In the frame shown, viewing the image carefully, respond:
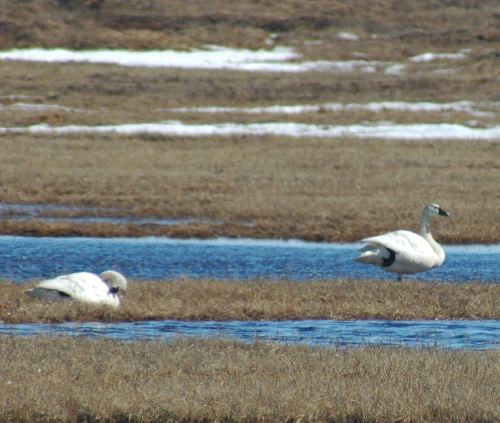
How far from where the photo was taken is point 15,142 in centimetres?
3334

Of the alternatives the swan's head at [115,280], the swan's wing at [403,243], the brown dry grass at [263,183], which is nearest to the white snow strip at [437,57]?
the brown dry grass at [263,183]

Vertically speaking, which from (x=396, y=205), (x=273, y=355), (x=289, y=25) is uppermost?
(x=273, y=355)

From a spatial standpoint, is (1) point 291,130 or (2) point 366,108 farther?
(2) point 366,108

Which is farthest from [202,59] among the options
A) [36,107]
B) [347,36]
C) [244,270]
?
[244,270]

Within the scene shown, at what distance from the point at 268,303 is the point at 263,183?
13392 mm

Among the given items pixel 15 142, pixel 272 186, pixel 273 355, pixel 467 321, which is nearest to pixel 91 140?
pixel 15 142

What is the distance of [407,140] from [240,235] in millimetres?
15872

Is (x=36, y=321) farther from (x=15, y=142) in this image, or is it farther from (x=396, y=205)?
(x=15, y=142)

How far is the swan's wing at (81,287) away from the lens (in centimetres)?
1351

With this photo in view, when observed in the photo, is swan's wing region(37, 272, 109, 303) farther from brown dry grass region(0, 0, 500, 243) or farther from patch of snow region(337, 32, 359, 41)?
patch of snow region(337, 32, 359, 41)

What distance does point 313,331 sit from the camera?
42.3 feet

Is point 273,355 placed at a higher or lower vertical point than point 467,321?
higher

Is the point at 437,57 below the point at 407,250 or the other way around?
below

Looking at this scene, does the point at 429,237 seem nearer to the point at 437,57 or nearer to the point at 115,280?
the point at 115,280
